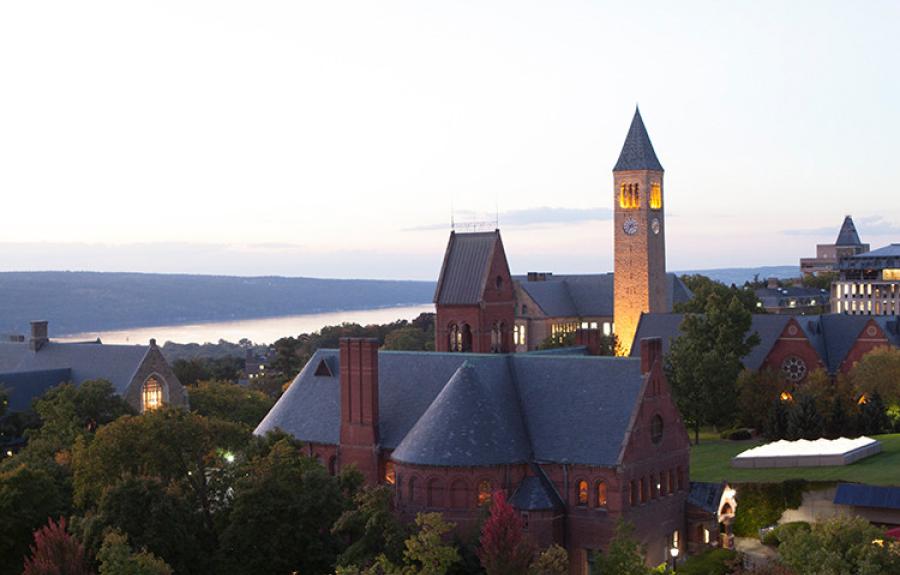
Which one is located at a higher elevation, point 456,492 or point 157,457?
point 157,457

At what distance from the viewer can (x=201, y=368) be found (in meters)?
134

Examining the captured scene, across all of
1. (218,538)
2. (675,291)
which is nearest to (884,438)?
(218,538)

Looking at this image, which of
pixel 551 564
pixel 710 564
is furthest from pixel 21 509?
pixel 710 564

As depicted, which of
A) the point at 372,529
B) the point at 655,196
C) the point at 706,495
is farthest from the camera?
the point at 655,196

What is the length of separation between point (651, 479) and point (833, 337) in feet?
181

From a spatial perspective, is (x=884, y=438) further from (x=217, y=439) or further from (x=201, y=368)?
(x=201, y=368)

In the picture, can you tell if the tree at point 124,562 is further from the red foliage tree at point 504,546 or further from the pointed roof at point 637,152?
the pointed roof at point 637,152

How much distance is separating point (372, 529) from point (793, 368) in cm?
6445

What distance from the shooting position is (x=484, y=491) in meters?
58.8

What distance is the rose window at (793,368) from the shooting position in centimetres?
10700

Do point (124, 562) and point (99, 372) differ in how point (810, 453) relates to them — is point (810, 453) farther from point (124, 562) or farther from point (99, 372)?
point (99, 372)

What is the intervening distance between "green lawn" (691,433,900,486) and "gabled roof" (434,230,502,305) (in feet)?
60.9

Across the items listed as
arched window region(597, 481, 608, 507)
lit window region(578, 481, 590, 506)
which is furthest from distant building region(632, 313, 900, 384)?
arched window region(597, 481, 608, 507)

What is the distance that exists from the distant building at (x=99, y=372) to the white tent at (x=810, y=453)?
1948 inches
